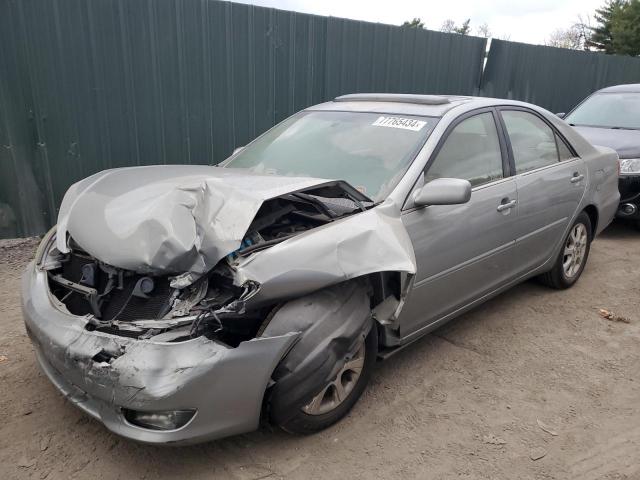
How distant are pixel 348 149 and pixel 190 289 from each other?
5.05ft

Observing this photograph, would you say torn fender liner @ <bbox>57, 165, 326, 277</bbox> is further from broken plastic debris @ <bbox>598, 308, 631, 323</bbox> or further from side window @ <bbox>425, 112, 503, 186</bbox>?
broken plastic debris @ <bbox>598, 308, 631, 323</bbox>

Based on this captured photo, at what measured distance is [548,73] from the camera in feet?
34.4

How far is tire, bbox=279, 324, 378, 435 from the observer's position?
2.56 m

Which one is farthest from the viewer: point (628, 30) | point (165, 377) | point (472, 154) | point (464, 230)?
point (628, 30)


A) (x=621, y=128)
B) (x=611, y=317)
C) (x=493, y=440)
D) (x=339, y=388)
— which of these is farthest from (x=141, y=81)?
(x=621, y=128)

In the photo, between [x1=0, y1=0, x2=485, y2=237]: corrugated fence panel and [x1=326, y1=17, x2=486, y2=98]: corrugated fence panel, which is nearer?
[x1=0, y1=0, x2=485, y2=237]: corrugated fence panel

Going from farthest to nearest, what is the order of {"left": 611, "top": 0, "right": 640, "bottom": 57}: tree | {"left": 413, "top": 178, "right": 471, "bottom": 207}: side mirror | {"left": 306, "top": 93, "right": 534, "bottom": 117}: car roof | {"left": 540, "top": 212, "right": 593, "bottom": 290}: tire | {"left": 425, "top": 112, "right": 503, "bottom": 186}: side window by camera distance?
1. {"left": 611, "top": 0, "right": 640, "bottom": 57}: tree
2. {"left": 540, "top": 212, "right": 593, "bottom": 290}: tire
3. {"left": 306, "top": 93, "right": 534, "bottom": 117}: car roof
4. {"left": 425, "top": 112, "right": 503, "bottom": 186}: side window
5. {"left": 413, "top": 178, "right": 471, "bottom": 207}: side mirror

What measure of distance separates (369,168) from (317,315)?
1.16 metres

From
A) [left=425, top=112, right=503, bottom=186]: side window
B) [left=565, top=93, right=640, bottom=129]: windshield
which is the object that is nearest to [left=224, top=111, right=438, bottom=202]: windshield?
[left=425, top=112, right=503, bottom=186]: side window

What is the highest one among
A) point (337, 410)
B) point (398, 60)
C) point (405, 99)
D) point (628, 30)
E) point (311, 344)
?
point (628, 30)

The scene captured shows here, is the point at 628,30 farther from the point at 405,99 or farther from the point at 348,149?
the point at 348,149

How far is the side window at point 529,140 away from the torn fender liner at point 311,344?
2.04 m

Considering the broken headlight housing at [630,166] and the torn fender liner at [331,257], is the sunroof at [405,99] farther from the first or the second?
the broken headlight housing at [630,166]

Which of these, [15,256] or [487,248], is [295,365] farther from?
[15,256]
